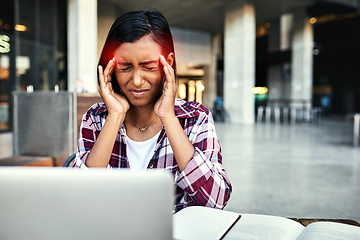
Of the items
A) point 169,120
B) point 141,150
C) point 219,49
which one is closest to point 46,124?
point 141,150

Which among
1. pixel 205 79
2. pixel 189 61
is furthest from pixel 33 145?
pixel 205 79

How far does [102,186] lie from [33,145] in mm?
3754

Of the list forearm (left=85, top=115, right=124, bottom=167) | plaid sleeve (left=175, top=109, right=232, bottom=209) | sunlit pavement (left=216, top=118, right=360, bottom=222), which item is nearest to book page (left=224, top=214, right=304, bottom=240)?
plaid sleeve (left=175, top=109, right=232, bottom=209)

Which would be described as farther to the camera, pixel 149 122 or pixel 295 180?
pixel 295 180

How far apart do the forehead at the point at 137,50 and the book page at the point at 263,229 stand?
606mm

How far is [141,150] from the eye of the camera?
1184mm

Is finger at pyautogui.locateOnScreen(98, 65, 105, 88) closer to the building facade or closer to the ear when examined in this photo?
the ear

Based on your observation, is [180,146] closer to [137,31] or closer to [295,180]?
[137,31]

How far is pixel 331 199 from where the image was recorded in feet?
10.5

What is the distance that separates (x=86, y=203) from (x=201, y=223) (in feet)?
1.13

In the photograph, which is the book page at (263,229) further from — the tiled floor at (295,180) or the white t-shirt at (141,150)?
the tiled floor at (295,180)

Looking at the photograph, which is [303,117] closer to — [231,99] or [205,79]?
[231,99]

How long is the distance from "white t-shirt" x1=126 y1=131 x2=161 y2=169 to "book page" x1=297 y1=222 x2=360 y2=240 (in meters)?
0.65

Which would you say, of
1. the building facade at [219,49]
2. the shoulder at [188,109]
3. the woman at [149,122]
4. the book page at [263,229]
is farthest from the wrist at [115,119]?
the building facade at [219,49]
